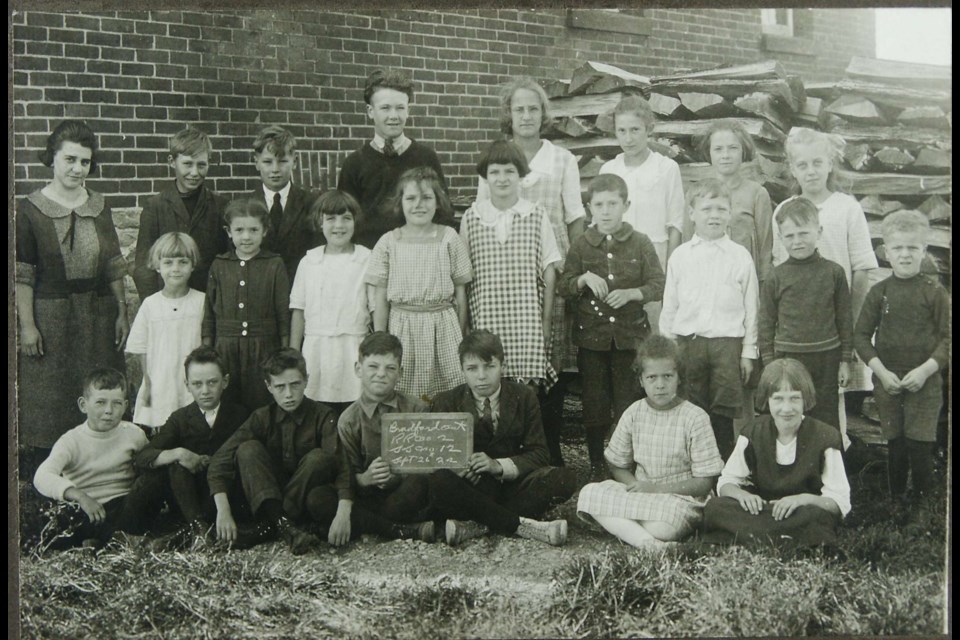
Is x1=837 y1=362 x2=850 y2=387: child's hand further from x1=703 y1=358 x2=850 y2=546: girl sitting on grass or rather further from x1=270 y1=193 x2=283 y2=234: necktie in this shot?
x1=270 y1=193 x2=283 y2=234: necktie

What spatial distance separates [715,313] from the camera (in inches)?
213

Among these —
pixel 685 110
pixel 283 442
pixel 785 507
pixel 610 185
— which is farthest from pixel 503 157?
pixel 785 507

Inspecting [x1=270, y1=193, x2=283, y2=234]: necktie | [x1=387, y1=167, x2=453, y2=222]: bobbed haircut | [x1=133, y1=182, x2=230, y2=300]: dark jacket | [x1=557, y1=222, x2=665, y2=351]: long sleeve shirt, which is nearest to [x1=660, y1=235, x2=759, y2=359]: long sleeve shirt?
[x1=557, y1=222, x2=665, y2=351]: long sleeve shirt

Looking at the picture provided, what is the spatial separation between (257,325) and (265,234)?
505mm

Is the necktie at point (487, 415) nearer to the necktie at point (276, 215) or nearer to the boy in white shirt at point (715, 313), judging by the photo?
the boy in white shirt at point (715, 313)

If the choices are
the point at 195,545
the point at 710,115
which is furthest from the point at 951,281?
the point at 195,545

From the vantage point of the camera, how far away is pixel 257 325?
5340 mm

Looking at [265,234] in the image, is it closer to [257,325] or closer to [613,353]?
[257,325]

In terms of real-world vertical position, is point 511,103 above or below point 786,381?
above

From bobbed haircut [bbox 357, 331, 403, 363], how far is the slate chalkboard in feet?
1.08

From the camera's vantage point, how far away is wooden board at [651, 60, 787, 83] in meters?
5.67

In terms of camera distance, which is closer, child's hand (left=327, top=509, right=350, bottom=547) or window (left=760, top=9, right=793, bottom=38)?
child's hand (left=327, top=509, right=350, bottom=547)

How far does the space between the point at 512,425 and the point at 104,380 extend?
223cm

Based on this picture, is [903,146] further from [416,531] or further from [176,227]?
[176,227]
